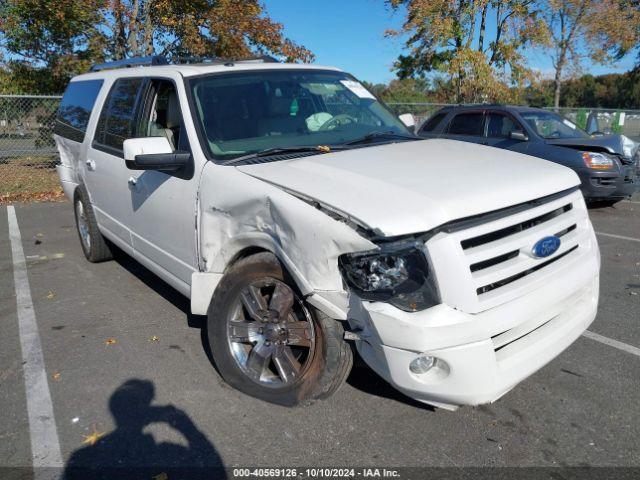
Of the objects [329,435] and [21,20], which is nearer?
[329,435]

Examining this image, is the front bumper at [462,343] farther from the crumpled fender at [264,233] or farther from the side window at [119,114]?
the side window at [119,114]

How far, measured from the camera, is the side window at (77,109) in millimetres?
5387

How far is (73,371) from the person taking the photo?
11.7 feet

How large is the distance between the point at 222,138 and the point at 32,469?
2082mm

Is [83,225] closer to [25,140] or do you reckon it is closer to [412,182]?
[412,182]

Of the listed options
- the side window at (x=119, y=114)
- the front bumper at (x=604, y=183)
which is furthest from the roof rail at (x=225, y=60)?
the front bumper at (x=604, y=183)

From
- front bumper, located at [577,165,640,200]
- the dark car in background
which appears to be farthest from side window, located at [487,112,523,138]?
front bumper, located at [577,165,640,200]

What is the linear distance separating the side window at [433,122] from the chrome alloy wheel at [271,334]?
8.38 m

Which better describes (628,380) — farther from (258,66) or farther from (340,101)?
(258,66)

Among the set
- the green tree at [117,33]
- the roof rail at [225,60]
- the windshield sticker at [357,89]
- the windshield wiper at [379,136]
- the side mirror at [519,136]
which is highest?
the green tree at [117,33]

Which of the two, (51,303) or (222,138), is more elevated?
(222,138)

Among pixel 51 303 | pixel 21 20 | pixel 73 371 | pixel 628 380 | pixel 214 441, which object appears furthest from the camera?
pixel 21 20

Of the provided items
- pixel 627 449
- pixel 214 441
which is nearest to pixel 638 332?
pixel 627 449

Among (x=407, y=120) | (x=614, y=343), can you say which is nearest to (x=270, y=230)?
(x=407, y=120)
